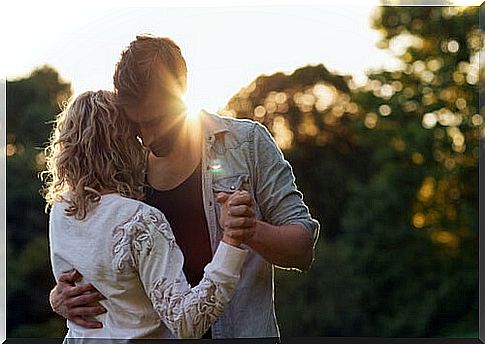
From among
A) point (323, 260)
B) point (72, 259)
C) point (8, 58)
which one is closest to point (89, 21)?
point (8, 58)

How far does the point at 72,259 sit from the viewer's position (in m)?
4.40

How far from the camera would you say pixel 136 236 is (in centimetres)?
420

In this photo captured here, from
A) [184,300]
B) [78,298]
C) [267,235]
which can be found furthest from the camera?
[267,235]

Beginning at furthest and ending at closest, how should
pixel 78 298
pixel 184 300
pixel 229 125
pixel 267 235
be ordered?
1. pixel 229 125
2. pixel 267 235
3. pixel 78 298
4. pixel 184 300

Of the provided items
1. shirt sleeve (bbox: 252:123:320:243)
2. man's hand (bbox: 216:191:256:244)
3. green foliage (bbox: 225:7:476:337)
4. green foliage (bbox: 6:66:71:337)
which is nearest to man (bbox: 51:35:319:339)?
shirt sleeve (bbox: 252:123:320:243)

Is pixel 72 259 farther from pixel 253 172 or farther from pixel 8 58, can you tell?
pixel 8 58

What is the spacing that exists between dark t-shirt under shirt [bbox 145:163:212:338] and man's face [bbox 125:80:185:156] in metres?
0.18

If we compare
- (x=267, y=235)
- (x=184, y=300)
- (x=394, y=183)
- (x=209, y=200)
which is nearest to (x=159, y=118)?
(x=209, y=200)

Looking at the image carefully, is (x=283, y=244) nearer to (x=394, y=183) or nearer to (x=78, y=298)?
(x=78, y=298)

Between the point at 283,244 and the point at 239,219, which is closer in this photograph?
the point at 239,219

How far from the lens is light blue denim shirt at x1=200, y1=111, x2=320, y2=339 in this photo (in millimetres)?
4805

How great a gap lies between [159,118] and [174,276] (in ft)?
3.20

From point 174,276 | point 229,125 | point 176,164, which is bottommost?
point 174,276

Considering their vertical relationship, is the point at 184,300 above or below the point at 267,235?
below
